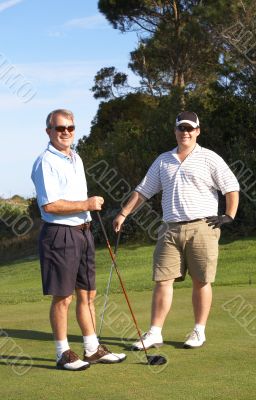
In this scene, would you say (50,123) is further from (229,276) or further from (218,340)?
(229,276)

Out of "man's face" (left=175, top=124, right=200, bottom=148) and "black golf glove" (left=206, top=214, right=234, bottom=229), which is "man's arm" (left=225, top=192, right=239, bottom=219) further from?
"man's face" (left=175, top=124, right=200, bottom=148)

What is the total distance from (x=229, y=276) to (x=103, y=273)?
10.7ft

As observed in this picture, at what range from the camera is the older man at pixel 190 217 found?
603 cm

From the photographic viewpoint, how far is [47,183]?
5184 mm

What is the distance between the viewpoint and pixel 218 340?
5.94 m

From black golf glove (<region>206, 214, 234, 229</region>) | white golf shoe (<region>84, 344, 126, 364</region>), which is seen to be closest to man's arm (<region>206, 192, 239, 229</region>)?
black golf glove (<region>206, 214, 234, 229</region>)

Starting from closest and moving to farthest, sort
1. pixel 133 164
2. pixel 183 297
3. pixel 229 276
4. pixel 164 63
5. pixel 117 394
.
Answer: pixel 117 394
pixel 183 297
pixel 229 276
pixel 133 164
pixel 164 63

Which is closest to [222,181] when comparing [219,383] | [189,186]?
[189,186]

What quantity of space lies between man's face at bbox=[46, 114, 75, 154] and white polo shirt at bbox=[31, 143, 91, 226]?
0.14ft

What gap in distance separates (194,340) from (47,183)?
1636 millimetres

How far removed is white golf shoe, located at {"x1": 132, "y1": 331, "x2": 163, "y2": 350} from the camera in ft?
19.0

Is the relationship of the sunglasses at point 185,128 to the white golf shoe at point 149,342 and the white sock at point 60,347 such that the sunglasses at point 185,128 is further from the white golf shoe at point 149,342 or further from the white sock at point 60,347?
the white sock at point 60,347

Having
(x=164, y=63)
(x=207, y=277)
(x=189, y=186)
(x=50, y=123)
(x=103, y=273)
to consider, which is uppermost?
(x=164, y=63)

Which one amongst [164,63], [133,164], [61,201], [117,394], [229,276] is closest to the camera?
[117,394]
